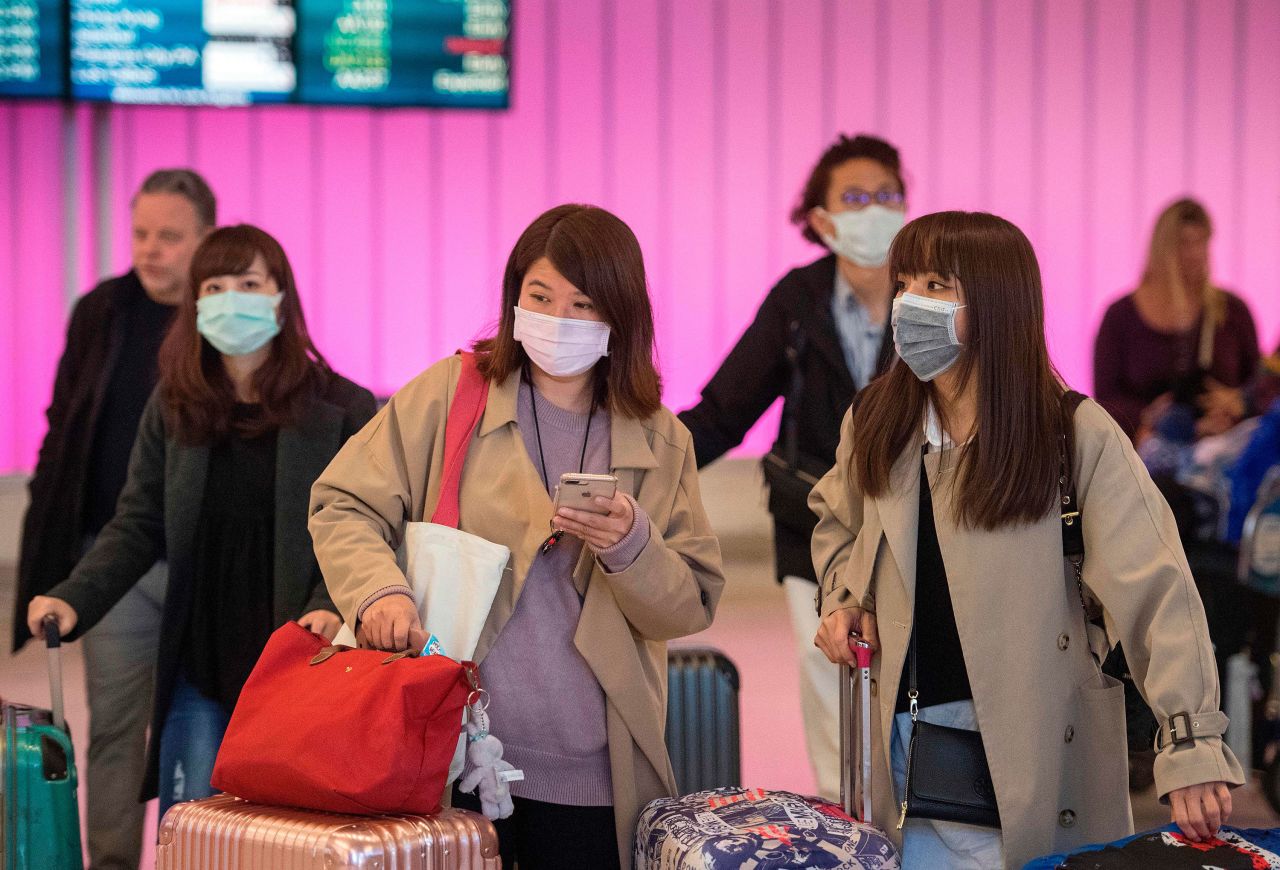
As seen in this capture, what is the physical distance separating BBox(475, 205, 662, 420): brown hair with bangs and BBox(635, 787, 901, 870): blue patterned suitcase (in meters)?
0.70

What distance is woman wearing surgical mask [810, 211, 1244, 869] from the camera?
93.7 inches

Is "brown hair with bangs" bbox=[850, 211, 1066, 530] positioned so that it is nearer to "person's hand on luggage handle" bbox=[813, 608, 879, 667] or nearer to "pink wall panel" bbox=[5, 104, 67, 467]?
"person's hand on luggage handle" bbox=[813, 608, 879, 667]

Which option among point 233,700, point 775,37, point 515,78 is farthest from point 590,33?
point 233,700

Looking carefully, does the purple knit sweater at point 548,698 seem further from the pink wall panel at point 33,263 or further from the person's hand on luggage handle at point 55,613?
the pink wall panel at point 33,263

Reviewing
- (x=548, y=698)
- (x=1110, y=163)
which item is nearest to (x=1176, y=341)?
(x=1110, y=163)

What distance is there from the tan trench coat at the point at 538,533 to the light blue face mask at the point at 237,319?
0.79 m

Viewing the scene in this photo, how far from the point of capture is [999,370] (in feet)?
8.02

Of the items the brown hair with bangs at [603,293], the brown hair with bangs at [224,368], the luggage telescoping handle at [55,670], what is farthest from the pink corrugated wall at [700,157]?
the brown hair with bangs at [603,293]

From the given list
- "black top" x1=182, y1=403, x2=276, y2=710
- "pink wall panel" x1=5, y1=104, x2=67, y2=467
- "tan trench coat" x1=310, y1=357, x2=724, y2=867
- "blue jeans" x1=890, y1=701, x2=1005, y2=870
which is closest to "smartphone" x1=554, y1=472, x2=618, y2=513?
"tan trench coat" x1=310, y1=357, x2=724, y2=867

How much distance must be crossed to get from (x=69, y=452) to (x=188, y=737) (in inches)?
41.1

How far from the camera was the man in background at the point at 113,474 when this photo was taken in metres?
3.72

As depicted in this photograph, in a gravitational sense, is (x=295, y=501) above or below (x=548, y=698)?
above

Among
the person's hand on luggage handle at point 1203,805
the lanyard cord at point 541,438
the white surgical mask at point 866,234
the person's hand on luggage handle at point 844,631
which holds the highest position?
the white surgical mask at point 866,234

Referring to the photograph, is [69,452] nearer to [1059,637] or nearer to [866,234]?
[866,234]
